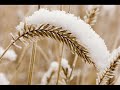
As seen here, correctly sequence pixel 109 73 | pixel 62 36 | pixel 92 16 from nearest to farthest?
1. pixel 62 36
2. pixel 109 73
3. pixel 92 16

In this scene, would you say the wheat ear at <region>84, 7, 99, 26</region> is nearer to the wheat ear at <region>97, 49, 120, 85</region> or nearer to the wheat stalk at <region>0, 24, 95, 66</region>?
the wheat ear at <region>97, 49, 120, 85</region>

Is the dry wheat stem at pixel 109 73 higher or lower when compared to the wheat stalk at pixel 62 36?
lower

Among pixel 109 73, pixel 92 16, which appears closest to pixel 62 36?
pixel 109 73

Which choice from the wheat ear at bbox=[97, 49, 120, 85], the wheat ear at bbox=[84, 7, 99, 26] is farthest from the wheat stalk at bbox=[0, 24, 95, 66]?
the wheat ear at bbox=[84, 7, 99, 26]

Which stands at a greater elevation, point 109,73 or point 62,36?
point 62,36

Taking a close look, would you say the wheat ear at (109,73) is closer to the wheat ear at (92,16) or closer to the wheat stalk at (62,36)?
the wheat stalk at (62,36)

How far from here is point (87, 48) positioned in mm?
966

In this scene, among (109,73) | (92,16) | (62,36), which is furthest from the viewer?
(92,16)

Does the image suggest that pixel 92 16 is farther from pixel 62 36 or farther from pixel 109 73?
pixel 62 36

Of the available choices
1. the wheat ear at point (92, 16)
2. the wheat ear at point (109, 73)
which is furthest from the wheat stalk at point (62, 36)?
the wheat ear at point (92, 16)

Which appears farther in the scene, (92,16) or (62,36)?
(92,16)

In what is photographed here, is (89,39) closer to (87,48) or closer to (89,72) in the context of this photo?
(87,48)
